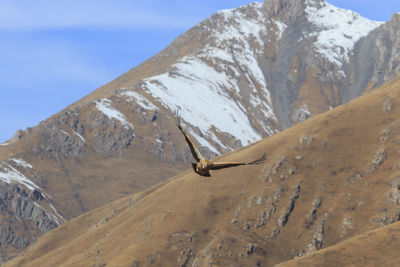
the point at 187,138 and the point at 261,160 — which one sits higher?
the point at 187,138

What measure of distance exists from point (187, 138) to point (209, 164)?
1.64 meters

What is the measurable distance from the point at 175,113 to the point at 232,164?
3744 mm

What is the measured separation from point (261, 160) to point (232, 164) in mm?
1531

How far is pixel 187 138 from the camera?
3497 centimetres

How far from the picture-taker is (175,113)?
35.5 metres

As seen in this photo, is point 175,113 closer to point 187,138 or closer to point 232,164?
point 187,138

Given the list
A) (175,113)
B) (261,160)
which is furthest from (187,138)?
(261,160)

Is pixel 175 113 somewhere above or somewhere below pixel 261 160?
above

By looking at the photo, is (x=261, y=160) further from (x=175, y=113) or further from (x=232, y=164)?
(x=175, y=113)

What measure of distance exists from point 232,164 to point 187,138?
8.11 ft

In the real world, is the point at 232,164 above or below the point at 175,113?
below

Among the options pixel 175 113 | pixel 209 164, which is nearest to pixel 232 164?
pixel 209 164

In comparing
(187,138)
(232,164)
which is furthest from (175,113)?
(232,164)

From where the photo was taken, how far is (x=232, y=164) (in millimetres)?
34500
